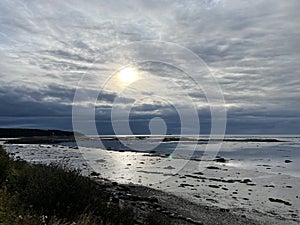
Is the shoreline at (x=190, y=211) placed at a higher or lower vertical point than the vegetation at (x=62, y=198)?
lower

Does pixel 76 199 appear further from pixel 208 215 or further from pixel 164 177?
pixel 164 177

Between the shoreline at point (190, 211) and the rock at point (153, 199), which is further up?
the rock at point (153, 199)

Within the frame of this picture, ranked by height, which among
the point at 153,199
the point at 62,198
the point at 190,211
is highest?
the point at 62,198

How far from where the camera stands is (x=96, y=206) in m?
11.9

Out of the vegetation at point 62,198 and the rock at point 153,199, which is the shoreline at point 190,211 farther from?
the vegetation at point 62,198

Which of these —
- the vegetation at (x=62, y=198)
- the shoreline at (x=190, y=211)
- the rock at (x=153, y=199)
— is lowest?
the shoreline at (x=190, y=211)

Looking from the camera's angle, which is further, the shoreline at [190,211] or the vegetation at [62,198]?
the shoreline at [190,211]

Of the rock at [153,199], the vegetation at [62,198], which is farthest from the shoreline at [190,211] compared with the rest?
the vegetation at [62,198]

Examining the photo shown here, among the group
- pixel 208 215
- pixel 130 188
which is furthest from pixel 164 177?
pixel 208 215

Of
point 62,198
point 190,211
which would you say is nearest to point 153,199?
point 190,211

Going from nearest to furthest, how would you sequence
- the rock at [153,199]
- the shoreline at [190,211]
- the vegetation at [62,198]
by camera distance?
the vegetation at [62,198] → the shoreline at [190,211] → the rock at [153,199]

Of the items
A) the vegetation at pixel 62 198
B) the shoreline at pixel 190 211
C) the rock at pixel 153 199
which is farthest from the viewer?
the rock at pixel 153 199

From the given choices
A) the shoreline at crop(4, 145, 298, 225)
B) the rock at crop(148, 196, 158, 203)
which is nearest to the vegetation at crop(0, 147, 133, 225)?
the shoreline at crop(4, 145, 298, 225)

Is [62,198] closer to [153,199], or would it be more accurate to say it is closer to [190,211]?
[190,211]
